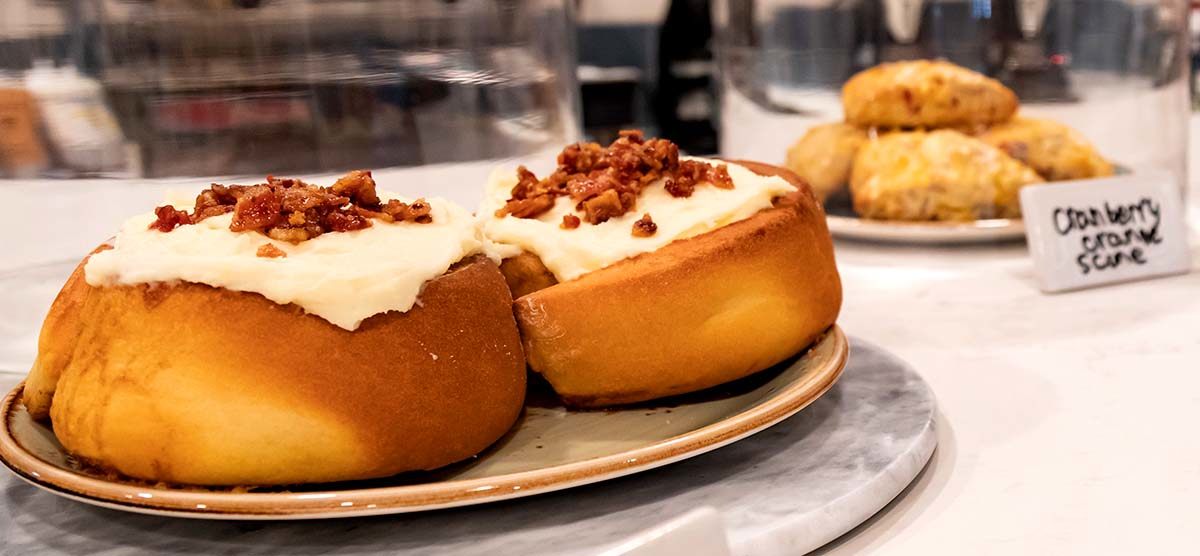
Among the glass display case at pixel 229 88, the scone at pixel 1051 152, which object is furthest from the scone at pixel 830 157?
the glass display case at pixel 229 88

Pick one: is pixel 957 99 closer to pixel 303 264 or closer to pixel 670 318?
pixel 670 318

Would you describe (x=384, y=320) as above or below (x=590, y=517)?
above

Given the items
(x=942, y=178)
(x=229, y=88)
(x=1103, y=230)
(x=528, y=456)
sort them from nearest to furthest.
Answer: (x=528, y=456) → (x=229, y=88) → (x=1103, y=230) → (x=942, y=178)

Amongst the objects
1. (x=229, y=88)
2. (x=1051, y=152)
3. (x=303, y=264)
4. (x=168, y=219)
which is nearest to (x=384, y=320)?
(x=303, y=264)

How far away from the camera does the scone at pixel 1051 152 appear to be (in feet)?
5.08

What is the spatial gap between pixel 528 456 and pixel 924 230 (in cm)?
91

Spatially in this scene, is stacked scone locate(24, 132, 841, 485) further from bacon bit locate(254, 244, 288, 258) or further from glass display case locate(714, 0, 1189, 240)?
glass display case locate(714, 0, 1189, 240)

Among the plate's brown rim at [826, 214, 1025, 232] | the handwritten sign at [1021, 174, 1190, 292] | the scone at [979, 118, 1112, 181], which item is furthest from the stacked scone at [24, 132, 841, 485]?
the scone at [979, 118, 1112, 181]

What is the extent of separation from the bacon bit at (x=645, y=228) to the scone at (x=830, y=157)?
0.78 m

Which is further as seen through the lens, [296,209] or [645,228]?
[645,228]

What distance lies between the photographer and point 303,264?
0.68 metres

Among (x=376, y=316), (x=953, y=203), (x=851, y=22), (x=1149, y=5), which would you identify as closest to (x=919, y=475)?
(x=376, y=316)

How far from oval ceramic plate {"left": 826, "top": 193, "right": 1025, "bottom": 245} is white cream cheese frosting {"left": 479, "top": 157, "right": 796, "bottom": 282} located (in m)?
0.62

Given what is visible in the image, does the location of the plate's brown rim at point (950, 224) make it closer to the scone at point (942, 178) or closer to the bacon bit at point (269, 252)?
the scone at point (942, 178)
